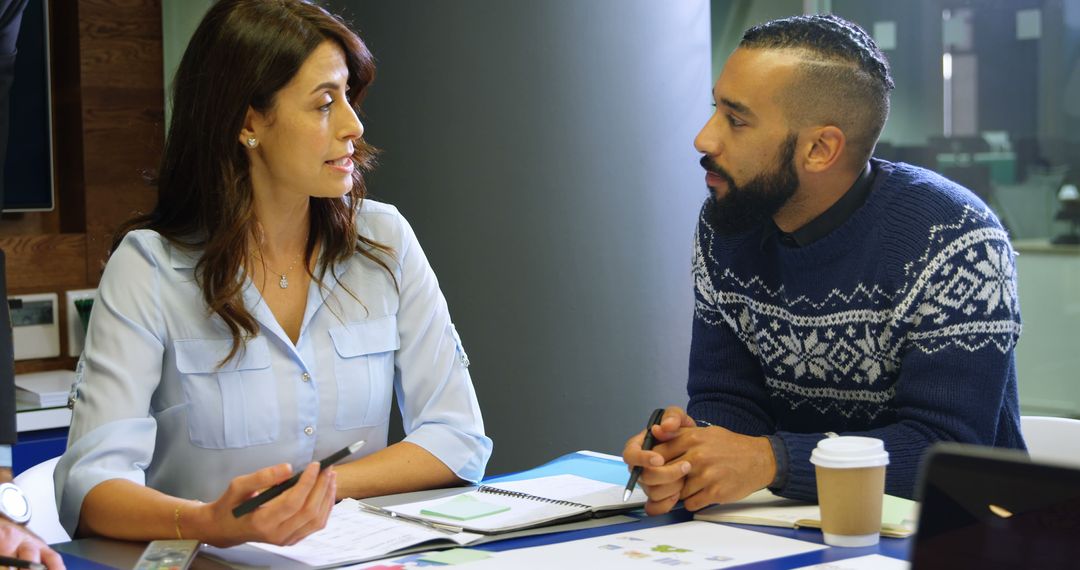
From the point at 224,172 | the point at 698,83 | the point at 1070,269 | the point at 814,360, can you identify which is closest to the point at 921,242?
the point at 814,360

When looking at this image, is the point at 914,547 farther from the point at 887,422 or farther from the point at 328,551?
the point at 887,422

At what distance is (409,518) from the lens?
5.29ft

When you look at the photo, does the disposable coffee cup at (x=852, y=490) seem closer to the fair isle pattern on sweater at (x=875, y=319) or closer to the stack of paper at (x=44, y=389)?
the fair isle pattern on sweater at (x=875, y=319)

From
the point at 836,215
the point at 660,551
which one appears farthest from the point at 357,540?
the point at 836,215

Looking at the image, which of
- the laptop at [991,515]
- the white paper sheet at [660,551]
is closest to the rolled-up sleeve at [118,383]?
the white paper sheet at [660,551]

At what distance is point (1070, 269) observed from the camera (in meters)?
3.92

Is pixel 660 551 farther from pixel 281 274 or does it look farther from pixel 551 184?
pixel 551 184

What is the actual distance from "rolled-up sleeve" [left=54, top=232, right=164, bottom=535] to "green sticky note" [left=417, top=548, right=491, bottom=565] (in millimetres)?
525

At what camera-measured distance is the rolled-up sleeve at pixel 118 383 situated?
170cm

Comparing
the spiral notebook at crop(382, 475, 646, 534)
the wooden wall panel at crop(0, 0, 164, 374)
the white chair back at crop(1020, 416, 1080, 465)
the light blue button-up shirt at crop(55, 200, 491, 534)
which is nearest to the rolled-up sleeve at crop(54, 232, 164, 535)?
the light blue button-up shirt at crop(55, 200, 491, 534)

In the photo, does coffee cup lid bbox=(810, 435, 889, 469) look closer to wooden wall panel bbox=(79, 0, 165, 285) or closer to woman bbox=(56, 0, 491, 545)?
woman bbox=(56, 0, 491, 545)

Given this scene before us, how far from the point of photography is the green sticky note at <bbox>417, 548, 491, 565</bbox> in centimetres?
141

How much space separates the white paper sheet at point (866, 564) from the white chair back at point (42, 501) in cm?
117

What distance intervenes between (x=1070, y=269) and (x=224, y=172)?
2.94m
